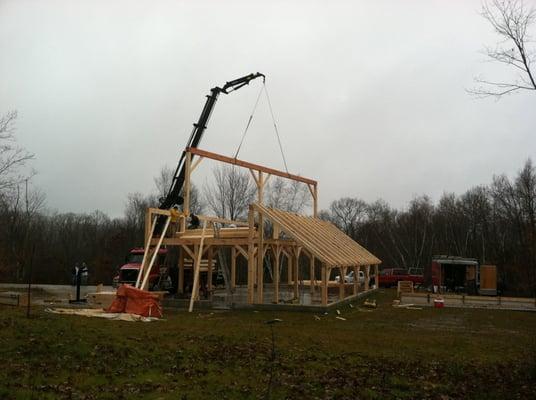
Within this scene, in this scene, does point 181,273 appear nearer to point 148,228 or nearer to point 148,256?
point 148,256

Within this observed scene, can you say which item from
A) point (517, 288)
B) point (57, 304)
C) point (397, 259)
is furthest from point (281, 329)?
point (397, 259)

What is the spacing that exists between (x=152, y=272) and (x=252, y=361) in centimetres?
1463

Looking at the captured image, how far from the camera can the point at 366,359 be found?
8.56m

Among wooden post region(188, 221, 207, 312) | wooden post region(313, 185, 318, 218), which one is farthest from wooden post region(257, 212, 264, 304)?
wooden post region(313, 185, 318, 218)

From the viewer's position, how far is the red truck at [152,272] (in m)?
21.6

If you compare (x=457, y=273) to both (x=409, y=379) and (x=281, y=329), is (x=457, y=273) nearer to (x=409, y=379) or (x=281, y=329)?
(x=281, y=329)

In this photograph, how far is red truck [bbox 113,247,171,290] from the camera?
21.6m

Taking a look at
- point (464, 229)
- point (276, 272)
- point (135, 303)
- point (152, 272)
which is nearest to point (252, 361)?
point (135, 303)

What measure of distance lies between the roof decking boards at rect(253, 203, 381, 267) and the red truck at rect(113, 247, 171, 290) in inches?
250

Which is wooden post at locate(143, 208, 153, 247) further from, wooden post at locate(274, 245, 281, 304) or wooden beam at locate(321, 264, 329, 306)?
wooden beam at locate(321, 264, 329, 306)

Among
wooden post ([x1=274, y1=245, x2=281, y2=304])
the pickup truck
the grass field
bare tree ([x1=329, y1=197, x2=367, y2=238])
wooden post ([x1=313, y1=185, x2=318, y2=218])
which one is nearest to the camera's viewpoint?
the grass field

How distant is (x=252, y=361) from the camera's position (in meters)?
8.12

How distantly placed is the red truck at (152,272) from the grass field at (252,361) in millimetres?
8722

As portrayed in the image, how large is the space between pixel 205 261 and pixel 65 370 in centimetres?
1516
